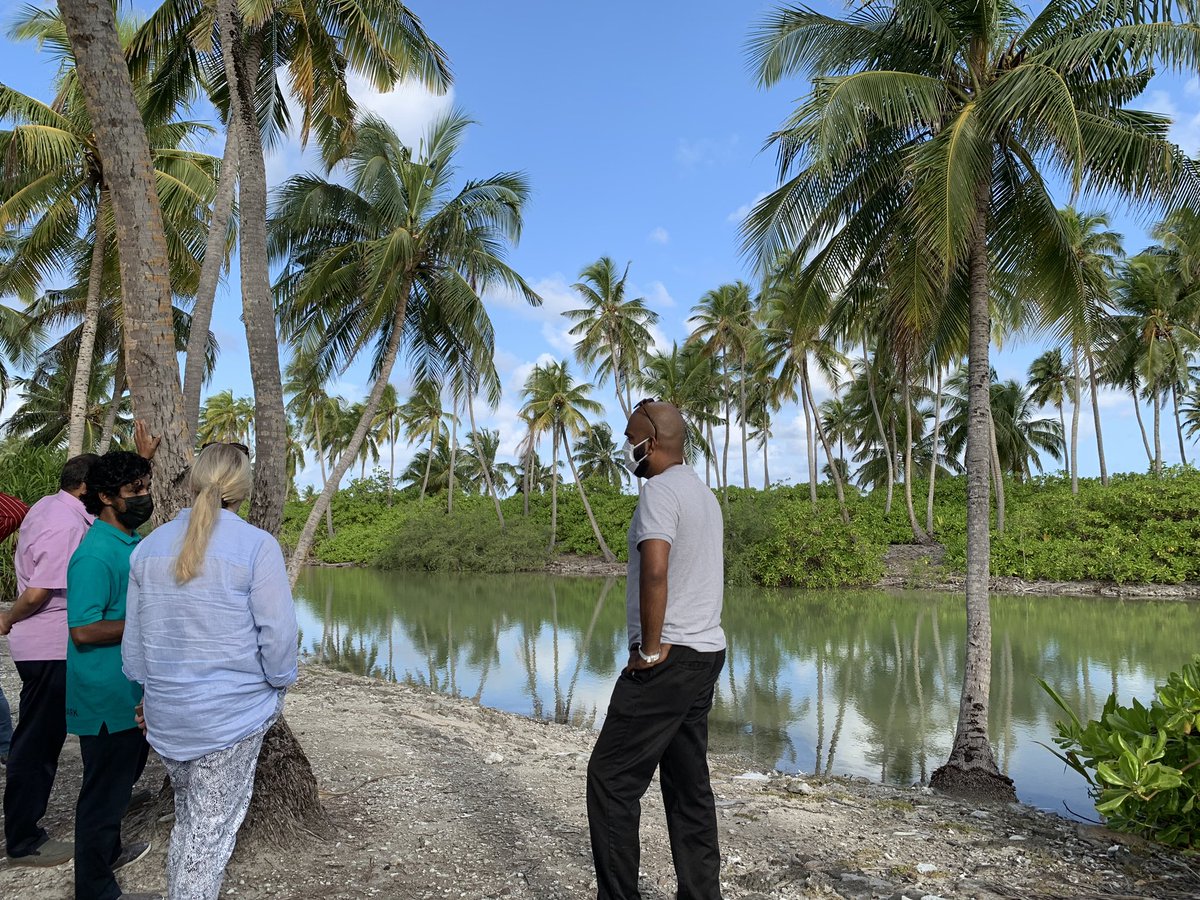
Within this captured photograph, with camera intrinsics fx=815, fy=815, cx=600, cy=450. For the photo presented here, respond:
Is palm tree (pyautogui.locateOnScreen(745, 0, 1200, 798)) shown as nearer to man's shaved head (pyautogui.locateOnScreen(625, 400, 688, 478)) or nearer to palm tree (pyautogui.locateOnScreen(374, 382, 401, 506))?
man's shaved head (pyautogui.locateOnScreen(625, 400, 688, 478))

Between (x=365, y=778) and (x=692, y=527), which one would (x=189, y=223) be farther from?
(x=692, y=527)

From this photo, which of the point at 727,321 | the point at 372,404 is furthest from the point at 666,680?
the point at 727,321

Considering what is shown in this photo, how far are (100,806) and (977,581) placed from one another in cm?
765

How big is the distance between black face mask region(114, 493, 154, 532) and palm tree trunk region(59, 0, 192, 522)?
0.71 meters

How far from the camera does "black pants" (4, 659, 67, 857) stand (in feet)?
11.8

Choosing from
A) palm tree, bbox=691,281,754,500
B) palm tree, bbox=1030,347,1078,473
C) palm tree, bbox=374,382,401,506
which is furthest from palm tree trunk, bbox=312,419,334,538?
palm tree, bbox=1030,347,1078,473

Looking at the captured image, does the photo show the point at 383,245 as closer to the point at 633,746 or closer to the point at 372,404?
the point at 372,404

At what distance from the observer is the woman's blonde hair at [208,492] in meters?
2.49

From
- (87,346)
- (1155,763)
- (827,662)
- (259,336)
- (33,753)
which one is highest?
(87,346)

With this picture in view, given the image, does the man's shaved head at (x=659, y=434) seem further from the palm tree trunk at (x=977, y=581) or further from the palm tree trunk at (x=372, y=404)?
the palm tree trunk at (x=372, y=404)

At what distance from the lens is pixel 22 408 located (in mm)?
32906

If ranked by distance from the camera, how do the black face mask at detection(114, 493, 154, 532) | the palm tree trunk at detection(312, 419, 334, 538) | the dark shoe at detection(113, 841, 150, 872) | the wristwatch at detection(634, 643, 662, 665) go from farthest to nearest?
1. the palm tree trunk at detection(312, 419, 334, 538)
2. the dark shoe at detection(113, 841, 150, 872)
3. the black face mask at detection(114, 493, 154, 532)
4. the wristwatch at detection(634, 643, 662, 665)

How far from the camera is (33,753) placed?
362 centimetres

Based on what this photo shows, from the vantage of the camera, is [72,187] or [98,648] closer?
[98,648]
